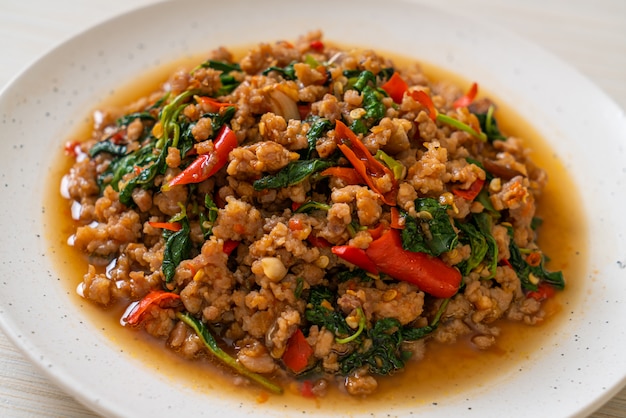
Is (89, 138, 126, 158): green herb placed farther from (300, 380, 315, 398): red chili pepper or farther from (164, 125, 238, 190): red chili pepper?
(300, 380, 315, 398): red chili pepper

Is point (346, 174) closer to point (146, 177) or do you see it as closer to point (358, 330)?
point (358, 330)

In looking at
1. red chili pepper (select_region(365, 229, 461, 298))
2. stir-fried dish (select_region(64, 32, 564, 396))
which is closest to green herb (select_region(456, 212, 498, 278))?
stir-fried dish (select_region(64, 32, 564, 396))

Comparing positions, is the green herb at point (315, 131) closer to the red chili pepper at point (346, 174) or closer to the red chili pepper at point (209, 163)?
the red chili pepper at point (346, 174)

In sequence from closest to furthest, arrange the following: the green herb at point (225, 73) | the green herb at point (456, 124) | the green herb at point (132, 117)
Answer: the green herb at point (456, 124), the green herb at point (225, 73), the green herb at point (132, 117)

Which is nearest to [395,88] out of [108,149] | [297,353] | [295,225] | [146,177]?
[295,225]

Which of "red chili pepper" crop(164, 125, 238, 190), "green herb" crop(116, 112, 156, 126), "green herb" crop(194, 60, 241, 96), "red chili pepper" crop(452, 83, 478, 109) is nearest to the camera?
"red chili pepper" crop(164, 125, 238, 190)

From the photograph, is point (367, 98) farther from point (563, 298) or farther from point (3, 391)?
point (3, 391)

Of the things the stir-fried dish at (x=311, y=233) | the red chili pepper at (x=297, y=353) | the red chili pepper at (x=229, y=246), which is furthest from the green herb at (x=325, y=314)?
the red chili pepper at (x=229, y=246)
